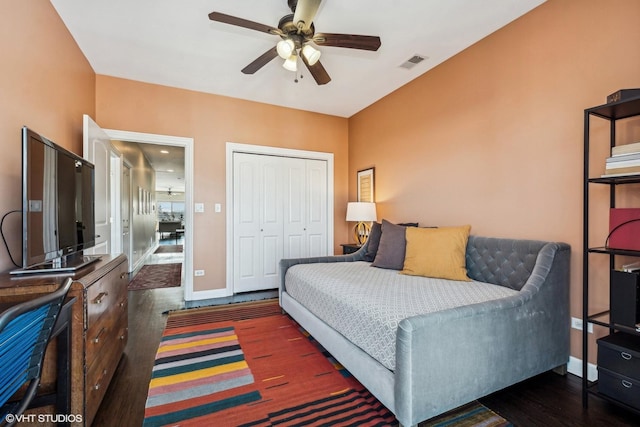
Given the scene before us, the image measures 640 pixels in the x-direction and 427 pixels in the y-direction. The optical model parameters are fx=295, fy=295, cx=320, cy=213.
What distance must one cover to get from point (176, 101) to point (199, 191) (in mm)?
1184

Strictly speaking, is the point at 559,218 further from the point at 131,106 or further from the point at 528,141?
the point at 131,106

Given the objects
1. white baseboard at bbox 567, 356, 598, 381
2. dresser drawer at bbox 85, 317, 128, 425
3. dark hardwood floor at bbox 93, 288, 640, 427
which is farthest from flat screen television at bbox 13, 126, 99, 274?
white baseboard at bbox 567, 356, 598, 381

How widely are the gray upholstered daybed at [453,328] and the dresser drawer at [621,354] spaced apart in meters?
0.27

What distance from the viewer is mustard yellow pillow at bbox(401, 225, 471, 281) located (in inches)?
98.0

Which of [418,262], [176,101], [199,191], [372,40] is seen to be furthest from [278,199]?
[372,40]

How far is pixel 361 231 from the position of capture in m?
4.53

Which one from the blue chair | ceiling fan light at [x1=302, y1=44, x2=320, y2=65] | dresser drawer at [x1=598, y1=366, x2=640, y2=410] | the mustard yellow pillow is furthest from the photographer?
the mustard yellow pillow

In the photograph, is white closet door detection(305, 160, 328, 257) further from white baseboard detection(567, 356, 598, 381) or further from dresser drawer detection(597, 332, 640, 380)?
dresser drawer detection(597, 332, 640, 380)

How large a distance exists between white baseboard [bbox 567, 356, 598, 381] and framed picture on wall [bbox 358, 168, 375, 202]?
8.96 ft

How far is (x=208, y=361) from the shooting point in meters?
2.22

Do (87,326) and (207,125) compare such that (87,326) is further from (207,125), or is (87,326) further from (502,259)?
(207,125)

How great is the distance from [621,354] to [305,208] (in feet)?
12.0

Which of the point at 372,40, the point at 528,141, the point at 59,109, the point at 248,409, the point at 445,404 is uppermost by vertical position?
the point at 372,40

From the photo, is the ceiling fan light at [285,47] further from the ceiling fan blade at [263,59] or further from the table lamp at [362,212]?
the table lamp at [362,212]
